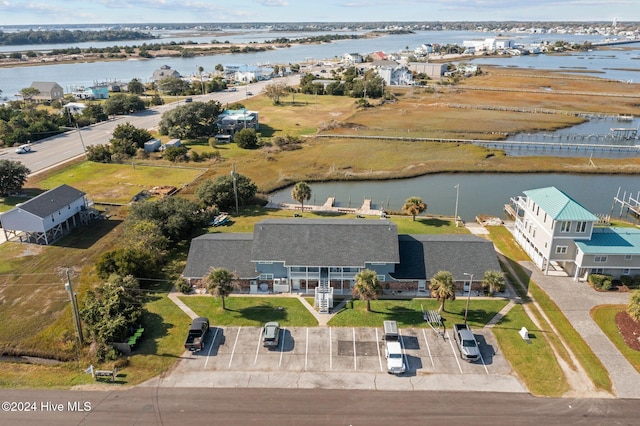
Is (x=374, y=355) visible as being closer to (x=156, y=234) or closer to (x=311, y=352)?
(x=311, y=352)

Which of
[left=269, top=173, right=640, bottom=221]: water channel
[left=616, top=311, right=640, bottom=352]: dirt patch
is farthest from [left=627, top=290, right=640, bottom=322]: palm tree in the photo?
[left=269, top=173, right=640, bottom=221]: water channel

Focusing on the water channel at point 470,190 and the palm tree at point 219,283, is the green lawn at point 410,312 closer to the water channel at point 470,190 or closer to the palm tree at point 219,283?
the palm tree at point 219,283

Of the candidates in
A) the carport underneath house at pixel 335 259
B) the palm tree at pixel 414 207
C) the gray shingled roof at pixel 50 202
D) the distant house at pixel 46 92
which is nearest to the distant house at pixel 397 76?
the distant house at pixel 46 92

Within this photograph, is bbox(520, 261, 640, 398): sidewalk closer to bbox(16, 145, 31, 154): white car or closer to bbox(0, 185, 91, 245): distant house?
bbox(0, 185, 91, 245): distant house

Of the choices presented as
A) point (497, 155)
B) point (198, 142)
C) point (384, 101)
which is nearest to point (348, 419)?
point (497, 155)

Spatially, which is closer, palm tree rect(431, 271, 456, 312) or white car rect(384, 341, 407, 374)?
white car rect(384, 341, 407, 374)

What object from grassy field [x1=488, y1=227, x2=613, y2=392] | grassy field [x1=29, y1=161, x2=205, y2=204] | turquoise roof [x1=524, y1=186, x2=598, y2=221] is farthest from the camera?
grassy field [x1=29, y1=161, x2=205, y2=204]

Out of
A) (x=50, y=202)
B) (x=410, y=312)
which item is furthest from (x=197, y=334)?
(x=50, y=202)
